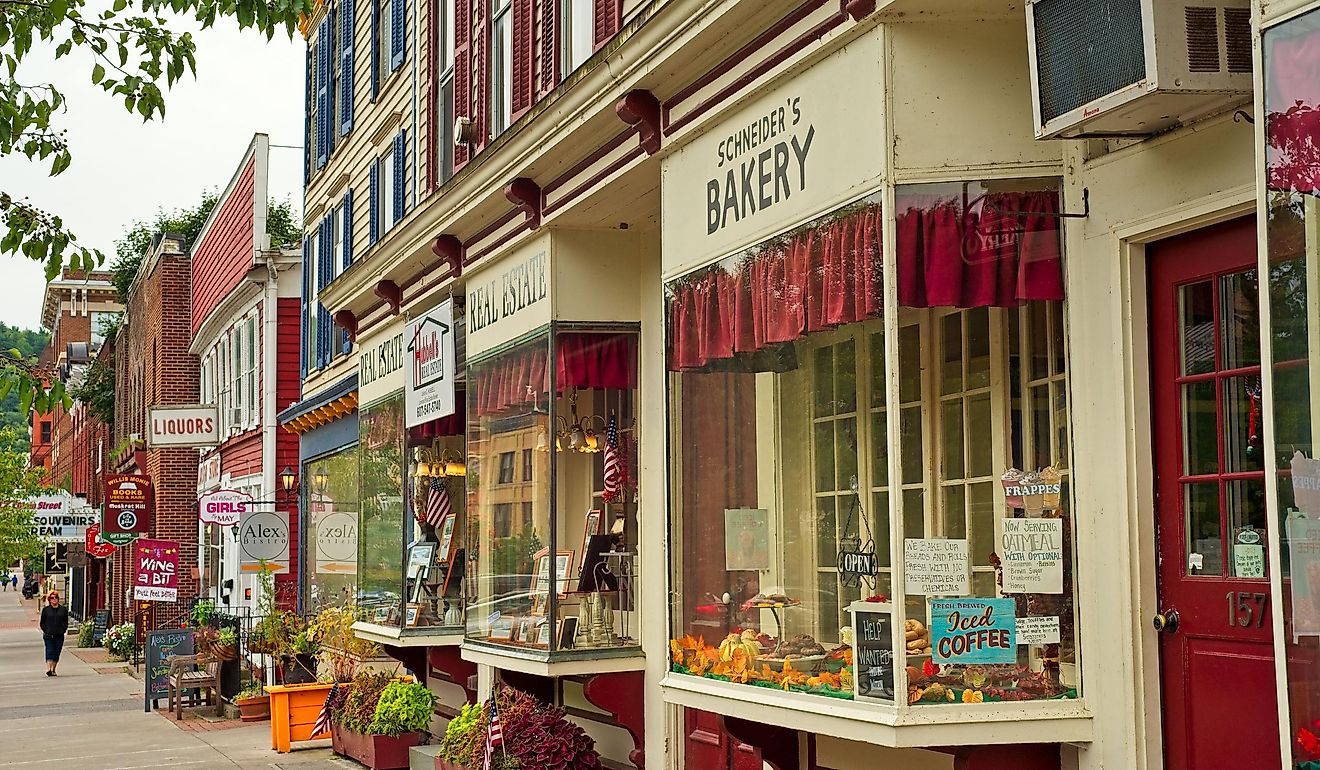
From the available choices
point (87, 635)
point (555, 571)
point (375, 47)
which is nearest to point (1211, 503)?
point (555, 571)

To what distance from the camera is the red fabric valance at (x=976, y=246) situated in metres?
6.71

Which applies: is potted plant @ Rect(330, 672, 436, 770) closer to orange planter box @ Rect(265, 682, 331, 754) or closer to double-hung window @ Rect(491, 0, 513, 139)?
orange planter box @ Rect(265, 682, 331, 754)

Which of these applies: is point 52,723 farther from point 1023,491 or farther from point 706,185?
point 1023,491

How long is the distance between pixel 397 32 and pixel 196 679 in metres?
10.5

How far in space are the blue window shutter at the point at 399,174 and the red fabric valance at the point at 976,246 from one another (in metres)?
10.9

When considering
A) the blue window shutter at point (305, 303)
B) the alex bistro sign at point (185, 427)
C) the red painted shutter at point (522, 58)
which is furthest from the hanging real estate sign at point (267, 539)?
the red painted shutter at point (522, 58)

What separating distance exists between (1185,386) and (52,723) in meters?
19.6

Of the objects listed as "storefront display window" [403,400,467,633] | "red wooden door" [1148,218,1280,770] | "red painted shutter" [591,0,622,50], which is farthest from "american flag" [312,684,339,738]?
"red wooden door" [1148,218,1280,770]

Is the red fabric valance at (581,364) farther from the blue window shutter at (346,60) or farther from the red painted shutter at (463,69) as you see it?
the blue window shutter at (346,60)

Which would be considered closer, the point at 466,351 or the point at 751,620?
the point at 751,620

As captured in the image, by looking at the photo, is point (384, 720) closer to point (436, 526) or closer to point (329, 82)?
point (436, 526)

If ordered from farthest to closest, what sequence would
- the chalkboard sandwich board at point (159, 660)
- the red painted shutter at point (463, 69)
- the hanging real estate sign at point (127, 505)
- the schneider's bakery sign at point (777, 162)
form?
the hanging real estate sign at point (127, 505) → the chalkboard sandwich board at point (159, 660) → the red painted shutter at point (463, 69) → the schneider's bakery sign at point (777, 162)

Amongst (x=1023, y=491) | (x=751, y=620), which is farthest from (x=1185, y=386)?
(x=751, y=620)

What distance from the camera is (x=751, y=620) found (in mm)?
8234
